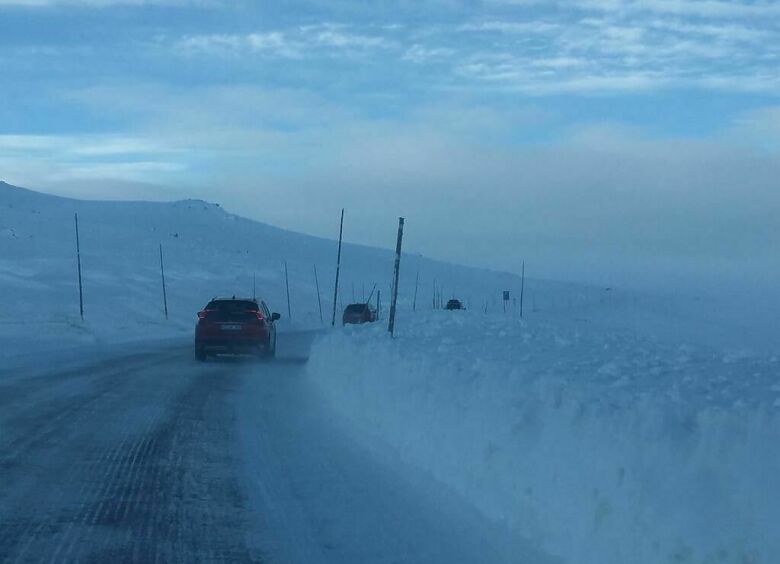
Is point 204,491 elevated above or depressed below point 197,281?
above

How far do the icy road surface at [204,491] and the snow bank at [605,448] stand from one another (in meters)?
0.45

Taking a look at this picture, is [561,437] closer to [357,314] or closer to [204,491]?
[204,491]

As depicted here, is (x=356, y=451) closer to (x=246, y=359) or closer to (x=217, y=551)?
(x=217, y=551)

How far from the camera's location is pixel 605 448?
671 centimetres

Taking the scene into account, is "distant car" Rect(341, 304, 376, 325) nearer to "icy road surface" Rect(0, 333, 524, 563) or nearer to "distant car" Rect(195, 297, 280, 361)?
"distant car" Rect(195, 297, 280, 361)

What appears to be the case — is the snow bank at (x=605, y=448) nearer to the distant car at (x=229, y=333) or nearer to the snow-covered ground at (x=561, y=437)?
the snow-covered ground at (x=561, y=437)

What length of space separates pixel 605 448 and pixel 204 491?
434 cm

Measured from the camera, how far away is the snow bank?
5.50 meters

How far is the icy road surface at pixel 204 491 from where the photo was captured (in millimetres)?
7605

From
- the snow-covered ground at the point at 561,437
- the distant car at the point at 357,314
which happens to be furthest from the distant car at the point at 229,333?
the distant car at the point at 357,314

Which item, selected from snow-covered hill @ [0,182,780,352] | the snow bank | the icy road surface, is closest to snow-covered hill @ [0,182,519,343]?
snow-covered hill @ [0,182,780,352]

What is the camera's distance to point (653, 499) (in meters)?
5.95

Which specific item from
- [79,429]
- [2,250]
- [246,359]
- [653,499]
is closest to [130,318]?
[246,359]

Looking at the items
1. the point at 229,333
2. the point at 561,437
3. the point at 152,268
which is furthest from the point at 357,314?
the point at 152,268
